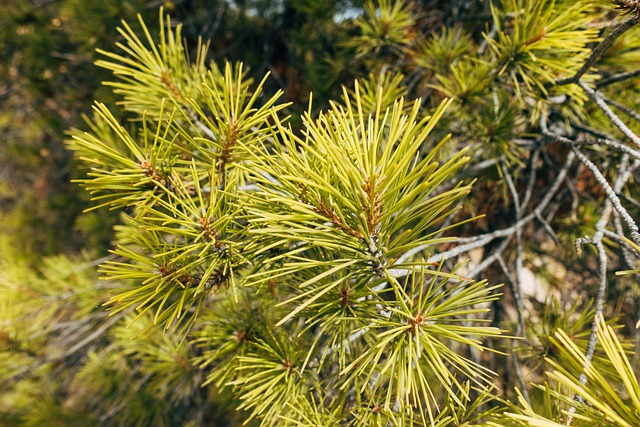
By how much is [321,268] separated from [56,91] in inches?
74.9

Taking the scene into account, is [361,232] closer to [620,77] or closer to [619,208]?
[619,208]

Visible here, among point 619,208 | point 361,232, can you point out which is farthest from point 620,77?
point 361,232

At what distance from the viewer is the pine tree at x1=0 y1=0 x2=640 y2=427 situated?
0.38 m

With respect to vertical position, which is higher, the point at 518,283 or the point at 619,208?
the point at 619,208

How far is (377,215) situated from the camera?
1.21 ft

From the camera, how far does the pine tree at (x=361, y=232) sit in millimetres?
378

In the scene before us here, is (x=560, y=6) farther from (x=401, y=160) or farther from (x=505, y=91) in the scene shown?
(x=401, y=160)

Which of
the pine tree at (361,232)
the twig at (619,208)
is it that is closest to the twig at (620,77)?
the pine tree at (361,232)

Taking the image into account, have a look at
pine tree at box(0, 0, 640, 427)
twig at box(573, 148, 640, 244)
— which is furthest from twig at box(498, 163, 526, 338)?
twig at box(573, 148, 640, 244)

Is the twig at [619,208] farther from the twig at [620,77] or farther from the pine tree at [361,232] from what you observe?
the twig at [620,77]

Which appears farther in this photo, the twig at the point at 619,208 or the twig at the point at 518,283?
the twig at the point at 518,283

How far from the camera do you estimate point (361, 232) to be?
0.38 m

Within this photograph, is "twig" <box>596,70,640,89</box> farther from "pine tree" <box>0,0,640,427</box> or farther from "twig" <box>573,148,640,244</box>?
"twig" <box>573,148,640,244</box>

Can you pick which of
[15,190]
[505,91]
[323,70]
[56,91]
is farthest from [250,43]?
[15,190]
